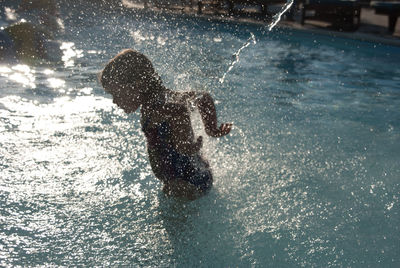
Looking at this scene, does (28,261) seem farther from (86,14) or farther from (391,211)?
(86,14)

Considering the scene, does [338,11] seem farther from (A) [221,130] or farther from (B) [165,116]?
(B) [165,116]

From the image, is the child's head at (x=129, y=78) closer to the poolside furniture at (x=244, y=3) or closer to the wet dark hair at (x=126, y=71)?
the wet dark hair at (x=126, y=71)

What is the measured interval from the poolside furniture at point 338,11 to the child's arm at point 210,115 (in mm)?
10489

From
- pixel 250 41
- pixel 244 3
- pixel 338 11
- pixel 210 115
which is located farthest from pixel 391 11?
pixel 210 115

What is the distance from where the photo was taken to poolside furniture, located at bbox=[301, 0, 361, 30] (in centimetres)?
1238

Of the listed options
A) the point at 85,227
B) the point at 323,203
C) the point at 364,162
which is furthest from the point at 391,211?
the point at 85,227

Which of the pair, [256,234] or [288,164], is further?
[288,164]

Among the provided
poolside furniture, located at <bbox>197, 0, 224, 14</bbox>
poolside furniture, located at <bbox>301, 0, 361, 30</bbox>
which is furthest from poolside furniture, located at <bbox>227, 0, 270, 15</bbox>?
poolside furniture, located at <bbox>301, 0, 361, 30</bbox>

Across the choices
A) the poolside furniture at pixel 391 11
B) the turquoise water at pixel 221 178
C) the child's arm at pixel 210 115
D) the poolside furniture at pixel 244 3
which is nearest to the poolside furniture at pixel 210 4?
the poolside furniture at pixel 244 3

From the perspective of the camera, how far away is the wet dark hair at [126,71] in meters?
2.96

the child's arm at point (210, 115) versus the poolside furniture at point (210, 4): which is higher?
the child's arm at point (210, 115)

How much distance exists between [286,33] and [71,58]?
658cm

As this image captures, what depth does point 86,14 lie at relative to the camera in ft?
59.5

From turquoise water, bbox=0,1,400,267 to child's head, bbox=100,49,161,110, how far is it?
3.04 ft
